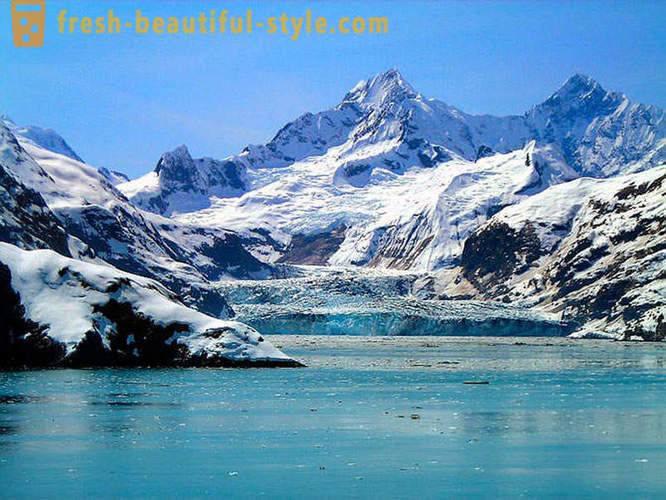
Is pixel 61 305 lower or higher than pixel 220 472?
higher

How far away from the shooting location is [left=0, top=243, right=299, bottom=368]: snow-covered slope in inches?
3118

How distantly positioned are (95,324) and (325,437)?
41.5 metres

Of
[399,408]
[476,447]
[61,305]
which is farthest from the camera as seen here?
[61,305]

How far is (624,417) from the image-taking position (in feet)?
161

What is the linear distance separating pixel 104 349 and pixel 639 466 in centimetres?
5348

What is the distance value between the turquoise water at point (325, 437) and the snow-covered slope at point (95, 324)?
19.8 ft

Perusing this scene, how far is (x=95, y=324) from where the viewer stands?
7969 cm

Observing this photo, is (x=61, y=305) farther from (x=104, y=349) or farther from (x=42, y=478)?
(x=42, y=478)

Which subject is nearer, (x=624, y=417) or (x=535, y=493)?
(x=535, y=493)

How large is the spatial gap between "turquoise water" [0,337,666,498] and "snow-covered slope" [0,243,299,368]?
6043 mm

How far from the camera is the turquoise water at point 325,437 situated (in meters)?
31.8

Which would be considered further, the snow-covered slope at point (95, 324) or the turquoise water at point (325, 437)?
the snow-covered slope at point (95, 324)

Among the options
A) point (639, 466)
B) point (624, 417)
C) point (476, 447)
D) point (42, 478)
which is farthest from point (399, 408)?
point (42, 478)

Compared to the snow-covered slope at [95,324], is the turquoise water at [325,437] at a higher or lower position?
lower
